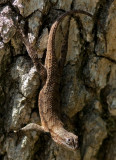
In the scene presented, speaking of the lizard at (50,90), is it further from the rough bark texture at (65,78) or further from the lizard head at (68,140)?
the rough bark texture at (65,78)

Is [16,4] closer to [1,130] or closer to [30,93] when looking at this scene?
[30,93]

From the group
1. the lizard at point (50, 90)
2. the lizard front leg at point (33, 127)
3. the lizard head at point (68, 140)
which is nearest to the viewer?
the lizard head at point (68, 140)

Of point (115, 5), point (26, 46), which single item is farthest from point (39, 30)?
point (115, 5)

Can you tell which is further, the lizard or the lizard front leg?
the lizard front leg

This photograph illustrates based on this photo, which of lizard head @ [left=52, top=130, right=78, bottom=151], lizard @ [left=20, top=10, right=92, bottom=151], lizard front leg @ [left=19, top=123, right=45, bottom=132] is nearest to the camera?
lizard head @ [left=52, top=130, right=78, bottom=151]

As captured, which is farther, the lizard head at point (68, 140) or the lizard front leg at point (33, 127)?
the lizard front leg at point (33, 127)

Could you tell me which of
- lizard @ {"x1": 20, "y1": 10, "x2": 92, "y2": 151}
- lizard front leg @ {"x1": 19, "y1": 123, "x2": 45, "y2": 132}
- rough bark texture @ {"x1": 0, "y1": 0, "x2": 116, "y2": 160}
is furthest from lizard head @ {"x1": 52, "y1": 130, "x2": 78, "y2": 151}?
rough bark texture @ {"x1": 0, "y1": 0, "x2": 116, "y2": 160}

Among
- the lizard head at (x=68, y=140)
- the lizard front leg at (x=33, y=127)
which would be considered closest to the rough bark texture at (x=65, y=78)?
the lizard front leg at (x=33, y=127)

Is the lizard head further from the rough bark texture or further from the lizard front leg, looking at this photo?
the rough bark texture

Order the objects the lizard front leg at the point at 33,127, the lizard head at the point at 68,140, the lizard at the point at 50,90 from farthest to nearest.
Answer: the lizard front leg at the point at 33,127
the lizard at the point at 50,90
the lizard head at the point at 68,140
